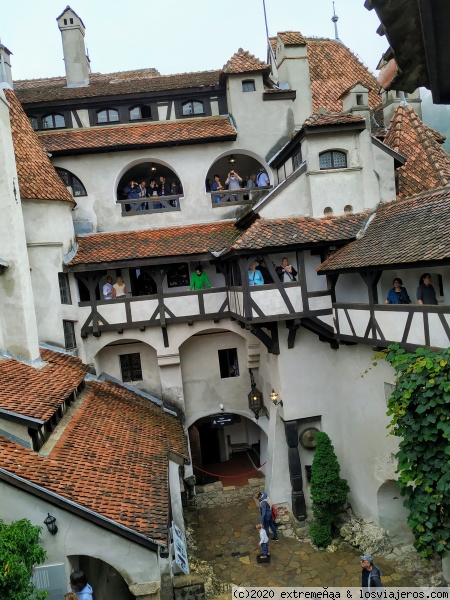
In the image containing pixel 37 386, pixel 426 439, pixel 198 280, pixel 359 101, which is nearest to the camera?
pixel 426 439

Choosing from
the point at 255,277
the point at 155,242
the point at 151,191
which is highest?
the point at 151,191

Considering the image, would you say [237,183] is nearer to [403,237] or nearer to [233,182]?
[233,182]

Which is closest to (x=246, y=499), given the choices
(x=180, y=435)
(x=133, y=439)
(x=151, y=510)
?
(x=180, y=435)

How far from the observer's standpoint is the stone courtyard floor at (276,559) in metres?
10.9

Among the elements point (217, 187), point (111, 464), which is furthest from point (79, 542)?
point (217, 187)

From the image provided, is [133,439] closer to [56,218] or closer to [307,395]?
[307,395]

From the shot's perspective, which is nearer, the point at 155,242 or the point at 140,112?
the point at 155,242

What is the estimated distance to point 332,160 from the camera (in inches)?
533

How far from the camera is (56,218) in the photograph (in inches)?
583

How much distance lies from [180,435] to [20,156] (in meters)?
9.80

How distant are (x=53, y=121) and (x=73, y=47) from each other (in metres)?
3.63

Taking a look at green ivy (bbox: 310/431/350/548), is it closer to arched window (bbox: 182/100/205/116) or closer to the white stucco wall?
the white stucco wall

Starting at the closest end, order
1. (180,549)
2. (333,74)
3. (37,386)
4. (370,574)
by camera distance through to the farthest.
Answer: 1. (370,574)
2. (180,549)
3. (37,386)
4. (333,74)

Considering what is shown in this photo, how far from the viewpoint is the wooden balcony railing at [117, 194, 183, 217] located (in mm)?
16750
